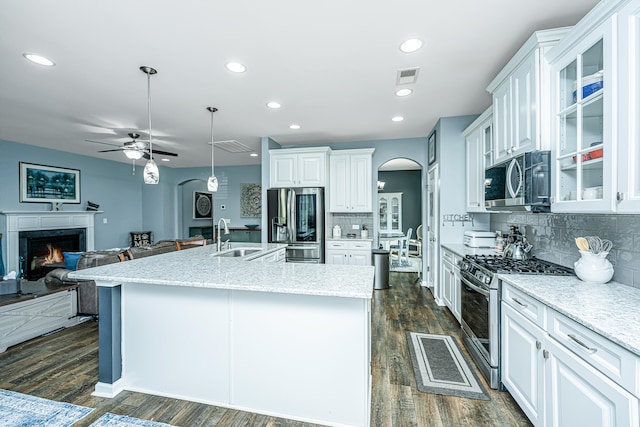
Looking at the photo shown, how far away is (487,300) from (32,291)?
4536 mm

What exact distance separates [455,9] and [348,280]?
6.05 feet

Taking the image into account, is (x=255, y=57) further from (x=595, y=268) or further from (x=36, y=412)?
(x=36, y=412)

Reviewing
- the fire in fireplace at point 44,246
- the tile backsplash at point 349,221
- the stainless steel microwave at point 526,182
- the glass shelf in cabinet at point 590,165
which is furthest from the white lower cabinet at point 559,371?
the fire in fireplace at point 44,246

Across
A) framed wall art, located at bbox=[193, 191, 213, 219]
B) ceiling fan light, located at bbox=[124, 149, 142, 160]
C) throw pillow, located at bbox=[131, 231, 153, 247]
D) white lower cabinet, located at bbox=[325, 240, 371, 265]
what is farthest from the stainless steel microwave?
framed wall art, located at bbox=[193, 191, 213, 219]

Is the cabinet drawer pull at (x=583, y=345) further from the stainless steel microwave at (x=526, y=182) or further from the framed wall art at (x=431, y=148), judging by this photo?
the framed wall art at (x=431, y=148)

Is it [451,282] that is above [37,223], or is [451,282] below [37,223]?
below

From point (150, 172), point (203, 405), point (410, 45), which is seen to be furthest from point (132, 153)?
point (410, 45)

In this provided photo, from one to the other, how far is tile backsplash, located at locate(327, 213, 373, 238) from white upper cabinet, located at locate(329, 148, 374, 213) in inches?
15.4

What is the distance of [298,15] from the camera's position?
1855mm

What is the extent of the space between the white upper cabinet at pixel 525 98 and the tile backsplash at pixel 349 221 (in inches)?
120

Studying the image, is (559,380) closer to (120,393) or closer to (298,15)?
(298,15)

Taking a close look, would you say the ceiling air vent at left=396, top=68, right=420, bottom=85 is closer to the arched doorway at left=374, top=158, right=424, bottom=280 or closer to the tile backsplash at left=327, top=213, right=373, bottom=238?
the tile backsplash at left=327, top=213, right=373, bottom=238

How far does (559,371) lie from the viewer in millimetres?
1405

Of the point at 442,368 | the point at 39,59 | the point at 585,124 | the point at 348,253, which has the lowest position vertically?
the point at 442,368
